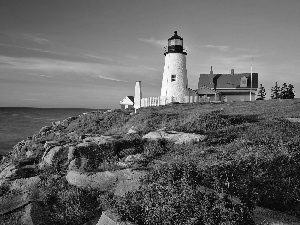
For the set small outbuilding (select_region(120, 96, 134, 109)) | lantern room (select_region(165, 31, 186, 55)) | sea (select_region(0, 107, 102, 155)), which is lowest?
sea (select_region(0, 107, 102, 155))

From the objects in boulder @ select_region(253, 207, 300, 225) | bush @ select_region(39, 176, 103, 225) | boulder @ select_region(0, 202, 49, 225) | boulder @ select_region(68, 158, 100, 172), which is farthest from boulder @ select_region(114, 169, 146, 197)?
boulder @ select_region(253, 207, 300, 225)

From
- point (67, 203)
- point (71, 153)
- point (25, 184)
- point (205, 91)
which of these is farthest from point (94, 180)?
point (205, 91)

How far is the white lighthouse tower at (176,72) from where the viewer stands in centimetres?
3925

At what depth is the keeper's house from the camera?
45.3 meters

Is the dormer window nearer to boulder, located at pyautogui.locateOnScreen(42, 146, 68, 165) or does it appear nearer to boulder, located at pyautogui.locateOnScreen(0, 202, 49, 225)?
boulder, located at pyautogui.locateOnScreen(42, 146, 68, 165)

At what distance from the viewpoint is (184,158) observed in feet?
35.8

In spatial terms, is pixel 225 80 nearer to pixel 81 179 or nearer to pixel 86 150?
pixel 86 150

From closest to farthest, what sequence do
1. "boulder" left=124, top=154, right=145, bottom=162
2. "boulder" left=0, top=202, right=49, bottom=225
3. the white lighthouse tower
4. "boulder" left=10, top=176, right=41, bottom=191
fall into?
"boulder" left=0, top=202, right=49, bottom=225, "boulder" left=10, top=176, right=41, bottom=191, "boulder" left=124, top=154, right=145, bottom=162, the white lighthouse tower

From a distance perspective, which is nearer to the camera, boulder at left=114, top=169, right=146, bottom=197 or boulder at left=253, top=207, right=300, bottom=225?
boulder at left=253, top=207, right=300, bottom=225

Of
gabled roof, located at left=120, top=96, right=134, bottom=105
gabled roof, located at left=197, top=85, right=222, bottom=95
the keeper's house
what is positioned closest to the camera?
gabled roof, located at left=197, top=85, right=222, bottom=95

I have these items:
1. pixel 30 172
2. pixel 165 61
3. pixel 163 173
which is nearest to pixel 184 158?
pixel 163 173

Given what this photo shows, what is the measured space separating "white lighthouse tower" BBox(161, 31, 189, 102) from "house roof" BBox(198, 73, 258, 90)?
857cm

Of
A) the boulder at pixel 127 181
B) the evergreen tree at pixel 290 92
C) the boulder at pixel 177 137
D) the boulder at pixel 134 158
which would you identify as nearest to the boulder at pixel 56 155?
the boulder at pixel 134 158

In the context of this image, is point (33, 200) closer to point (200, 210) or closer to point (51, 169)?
point (51, 169)
